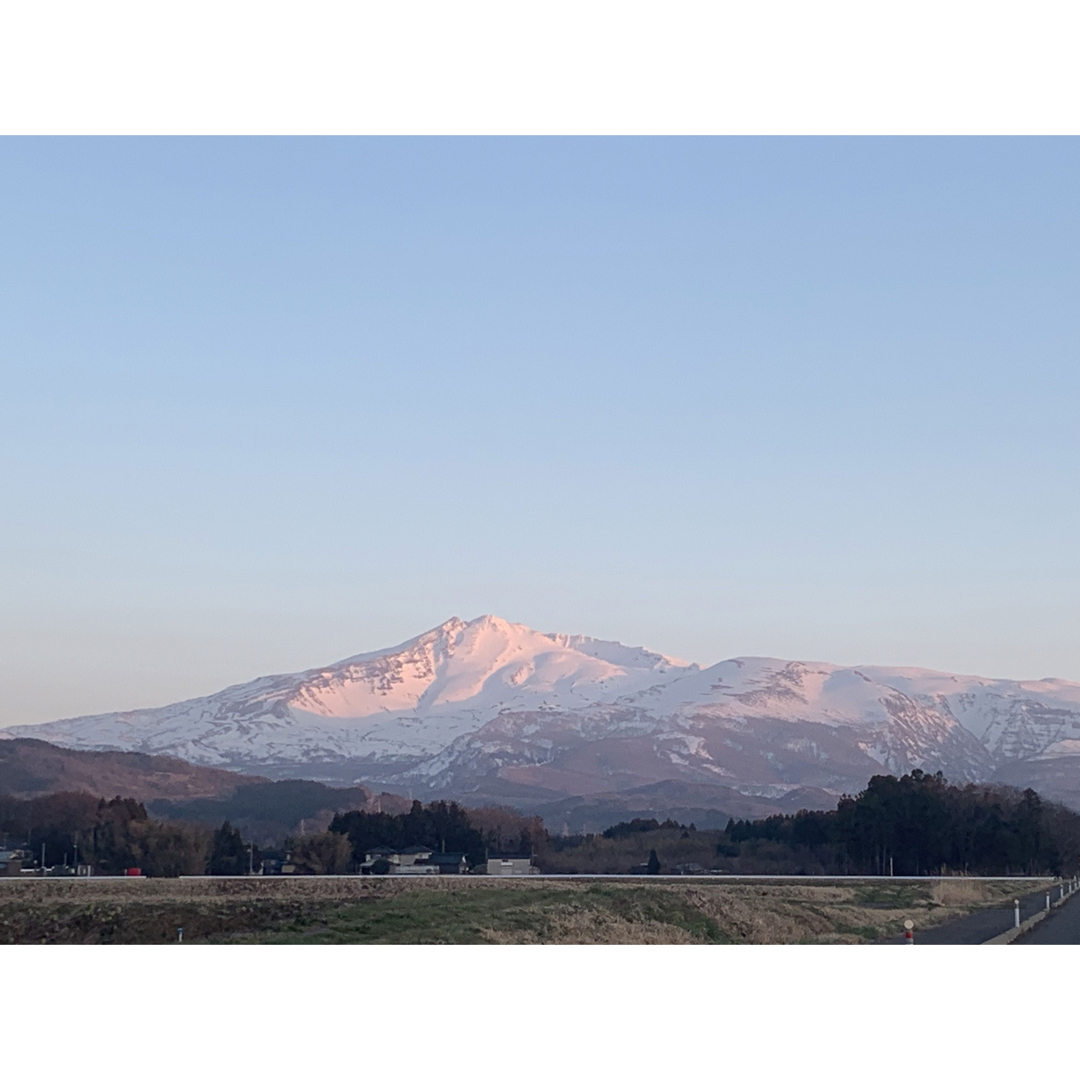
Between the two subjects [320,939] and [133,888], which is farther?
[133,888]

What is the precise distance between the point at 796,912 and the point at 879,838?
60.9 m

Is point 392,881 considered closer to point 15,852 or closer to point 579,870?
point 579,870

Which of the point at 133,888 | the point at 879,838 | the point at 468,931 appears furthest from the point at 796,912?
the point at 879,838

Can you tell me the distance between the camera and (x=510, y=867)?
114 m

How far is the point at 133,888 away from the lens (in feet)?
255

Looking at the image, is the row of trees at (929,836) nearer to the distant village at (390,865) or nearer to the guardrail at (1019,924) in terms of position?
the distant village at (390,865)

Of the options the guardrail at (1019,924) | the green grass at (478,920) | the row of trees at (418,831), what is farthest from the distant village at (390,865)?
the green grass at (478,920)

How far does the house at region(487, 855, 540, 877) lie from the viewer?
111469 mm

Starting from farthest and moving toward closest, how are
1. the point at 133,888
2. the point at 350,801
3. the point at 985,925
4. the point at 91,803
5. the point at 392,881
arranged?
the point at 350,801 < the point at 91,803 < the point at 392,881 < the point at 133,888 < the point at 985,925

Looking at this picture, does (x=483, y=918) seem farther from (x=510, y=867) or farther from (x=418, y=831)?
(x=418, y=831)

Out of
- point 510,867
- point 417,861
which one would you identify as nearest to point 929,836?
point 510,867

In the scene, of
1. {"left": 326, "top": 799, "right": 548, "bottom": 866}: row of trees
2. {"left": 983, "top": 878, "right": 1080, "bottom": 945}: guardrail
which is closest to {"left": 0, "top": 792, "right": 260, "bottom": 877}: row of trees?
{"left": 326, "top": 799, "right": 548, "bottom": 866}: row of trees

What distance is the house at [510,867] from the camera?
11147 centimetres

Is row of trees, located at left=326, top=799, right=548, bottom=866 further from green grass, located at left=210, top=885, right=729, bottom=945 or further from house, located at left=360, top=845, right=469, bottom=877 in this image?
green grass, located at left=210, top=885, right=729, bottom=945
